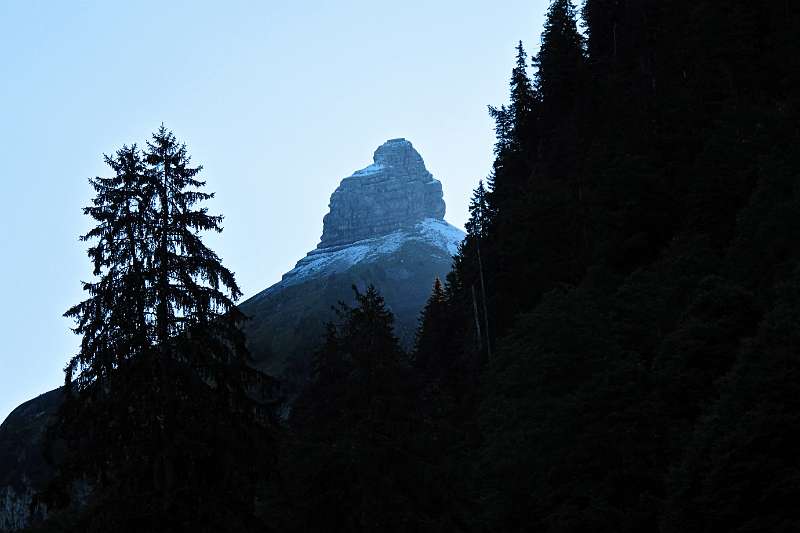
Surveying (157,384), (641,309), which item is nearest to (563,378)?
(641,309)

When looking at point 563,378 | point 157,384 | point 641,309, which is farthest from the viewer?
point 641,309

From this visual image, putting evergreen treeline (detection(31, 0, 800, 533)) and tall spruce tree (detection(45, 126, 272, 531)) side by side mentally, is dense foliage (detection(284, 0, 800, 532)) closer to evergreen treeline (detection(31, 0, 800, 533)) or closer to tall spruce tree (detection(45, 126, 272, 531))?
evergreen treeline (detection(31, 0, 800, 533))

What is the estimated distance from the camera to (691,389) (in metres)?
24.2

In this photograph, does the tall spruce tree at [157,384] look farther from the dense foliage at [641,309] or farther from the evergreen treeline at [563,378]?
the dense foliage at [641,309]

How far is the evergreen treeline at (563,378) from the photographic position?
19.6 meters

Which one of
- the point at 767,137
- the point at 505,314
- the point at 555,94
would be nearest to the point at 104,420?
the point at 767,137

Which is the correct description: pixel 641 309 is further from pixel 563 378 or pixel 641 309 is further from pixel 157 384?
pixel 157 384

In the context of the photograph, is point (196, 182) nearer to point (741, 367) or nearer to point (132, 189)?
point (132, 189)

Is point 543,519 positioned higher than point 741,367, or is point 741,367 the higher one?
point 741,367

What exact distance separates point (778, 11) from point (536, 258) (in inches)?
808

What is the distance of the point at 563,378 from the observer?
29.9 metres

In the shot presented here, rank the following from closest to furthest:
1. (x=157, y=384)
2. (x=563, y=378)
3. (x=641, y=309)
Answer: (x=157, y=384) → (x=563, y=378) → (x=641, y=309)

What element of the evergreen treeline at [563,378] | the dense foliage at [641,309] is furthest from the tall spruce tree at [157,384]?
the dense foliage at [641,309]

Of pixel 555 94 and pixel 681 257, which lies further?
pixel 555 94
